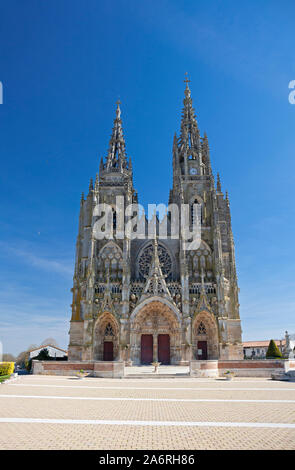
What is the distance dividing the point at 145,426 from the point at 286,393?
8.66 metres

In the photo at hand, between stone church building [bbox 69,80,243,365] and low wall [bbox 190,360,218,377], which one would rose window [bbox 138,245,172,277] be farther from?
low wall [bbox 190,360,218,377]

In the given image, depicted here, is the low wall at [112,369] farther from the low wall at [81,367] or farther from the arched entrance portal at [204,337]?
the arched entrance portal at [204,337]

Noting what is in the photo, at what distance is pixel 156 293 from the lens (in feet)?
108

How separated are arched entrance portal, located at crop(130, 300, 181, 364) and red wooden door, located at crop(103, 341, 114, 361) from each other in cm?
296

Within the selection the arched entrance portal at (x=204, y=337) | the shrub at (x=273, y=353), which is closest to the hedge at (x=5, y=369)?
the arched entrance portal at (x=204, y=337)

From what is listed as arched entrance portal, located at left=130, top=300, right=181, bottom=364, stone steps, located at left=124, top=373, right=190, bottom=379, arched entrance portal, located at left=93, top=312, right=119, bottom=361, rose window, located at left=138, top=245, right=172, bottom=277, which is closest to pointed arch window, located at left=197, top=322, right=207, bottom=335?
arched entrance portal, located at left=130, top=300, right=181, bottom=364

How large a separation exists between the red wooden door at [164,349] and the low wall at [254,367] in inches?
425

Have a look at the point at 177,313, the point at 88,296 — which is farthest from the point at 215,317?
the point at 88,296

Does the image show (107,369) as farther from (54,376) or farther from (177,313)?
(177,313)

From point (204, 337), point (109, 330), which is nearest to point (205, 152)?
point (204, 337)

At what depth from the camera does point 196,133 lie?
147 feet

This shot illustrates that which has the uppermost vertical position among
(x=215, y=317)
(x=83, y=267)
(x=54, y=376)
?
(x=83, y=267)

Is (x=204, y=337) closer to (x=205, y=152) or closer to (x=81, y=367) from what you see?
(x=81, y=367)
